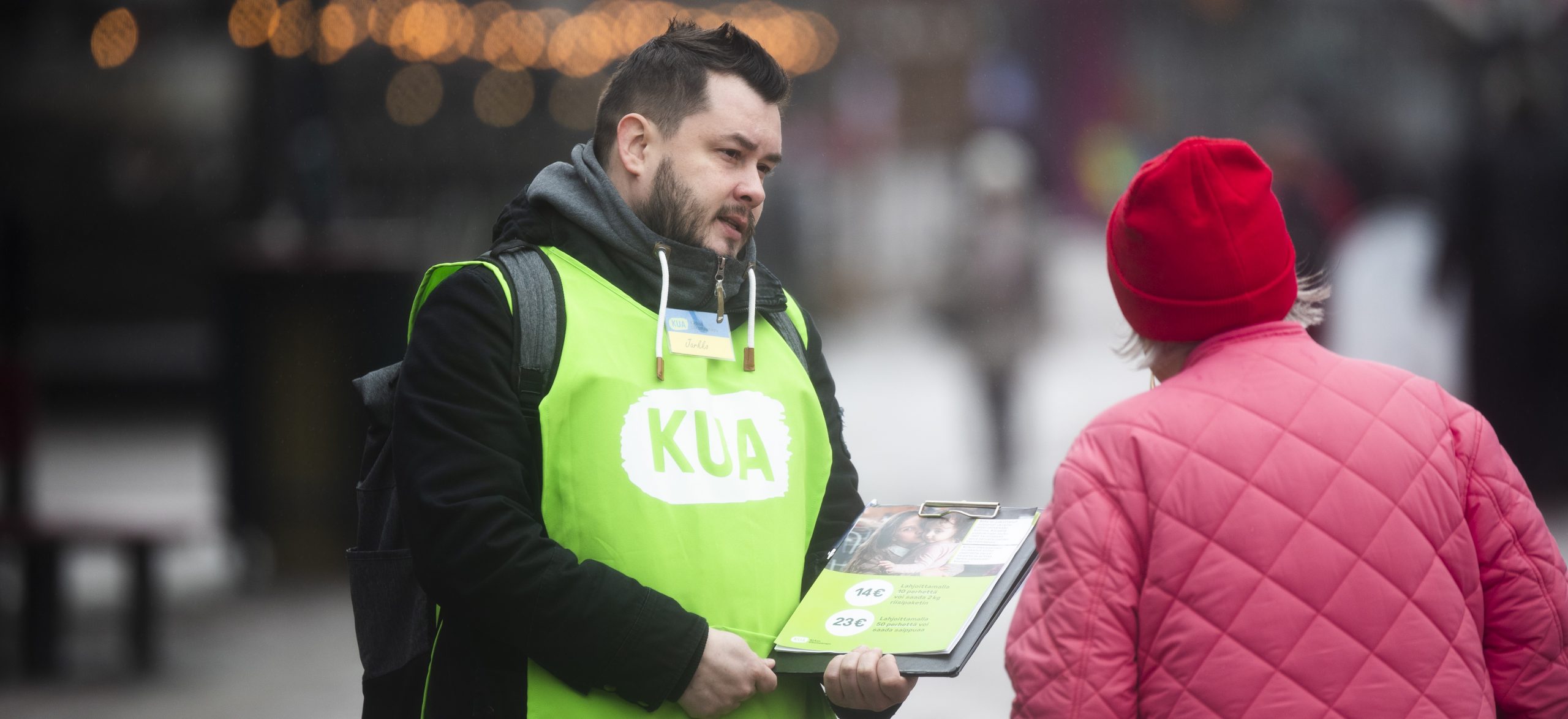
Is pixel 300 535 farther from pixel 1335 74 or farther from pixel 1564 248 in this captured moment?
pixel 1335 74

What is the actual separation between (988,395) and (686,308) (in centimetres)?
618

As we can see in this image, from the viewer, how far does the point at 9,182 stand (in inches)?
415

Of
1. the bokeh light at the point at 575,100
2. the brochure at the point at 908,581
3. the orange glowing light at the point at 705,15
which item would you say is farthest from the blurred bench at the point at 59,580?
the orange glowing light at the point at 705,15

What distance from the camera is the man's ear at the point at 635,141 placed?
2430 millimetres

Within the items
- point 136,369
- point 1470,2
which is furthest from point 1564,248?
point 136,369

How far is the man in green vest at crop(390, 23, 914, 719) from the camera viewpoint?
2.08m

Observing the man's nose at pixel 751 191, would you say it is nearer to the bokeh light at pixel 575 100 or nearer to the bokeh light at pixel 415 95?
the bokeh light at pixel 415 95

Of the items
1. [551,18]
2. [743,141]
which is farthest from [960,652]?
[551,18]

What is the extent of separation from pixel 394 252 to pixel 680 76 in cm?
478

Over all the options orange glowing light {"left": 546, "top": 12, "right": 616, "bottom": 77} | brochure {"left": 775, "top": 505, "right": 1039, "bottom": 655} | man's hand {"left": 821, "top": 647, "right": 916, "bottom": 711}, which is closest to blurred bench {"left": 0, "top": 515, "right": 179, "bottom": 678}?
brochure {"left": 775, "top": 505, "right": 1039, "bottom": 655}

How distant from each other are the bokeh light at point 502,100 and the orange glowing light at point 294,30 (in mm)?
5377

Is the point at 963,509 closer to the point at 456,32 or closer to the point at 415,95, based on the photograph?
the point at 415,95

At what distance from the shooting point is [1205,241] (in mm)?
1923

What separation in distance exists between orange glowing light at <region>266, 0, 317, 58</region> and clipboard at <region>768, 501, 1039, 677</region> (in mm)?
5453
